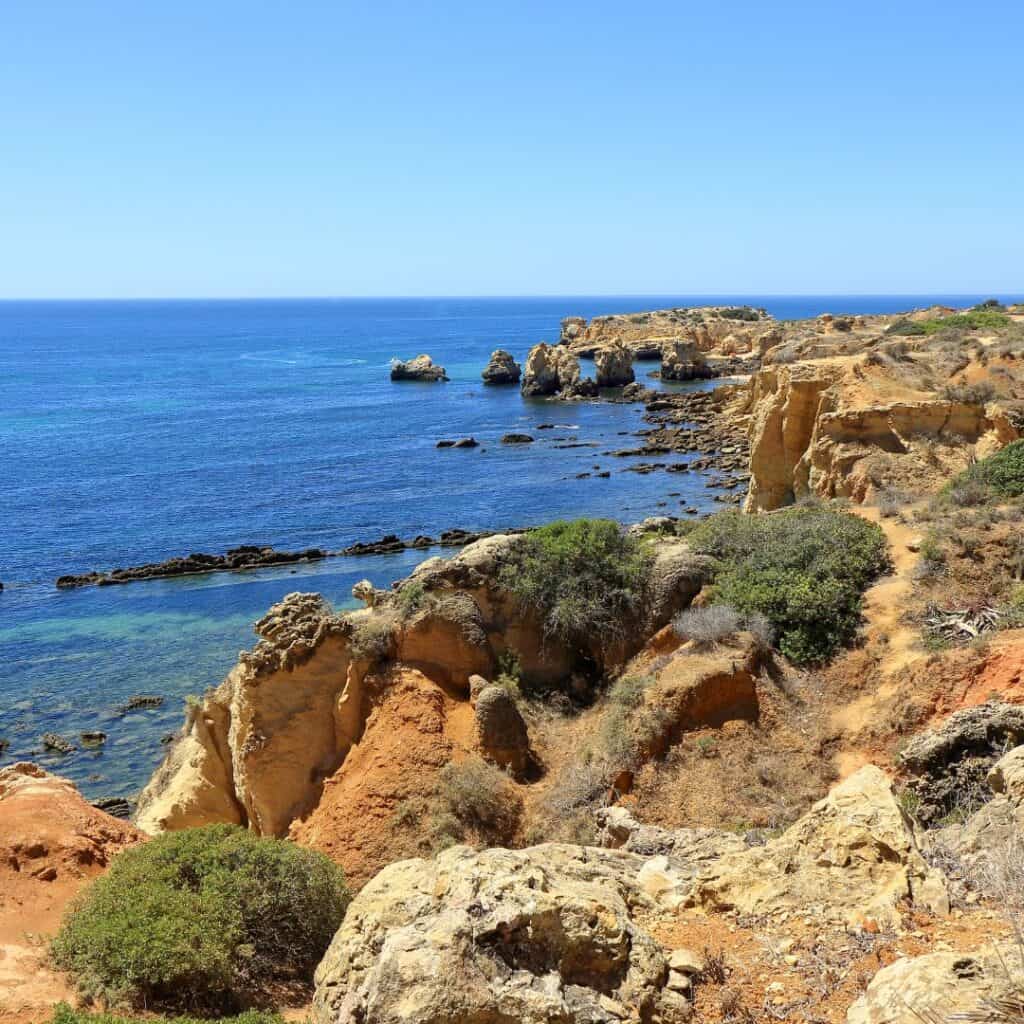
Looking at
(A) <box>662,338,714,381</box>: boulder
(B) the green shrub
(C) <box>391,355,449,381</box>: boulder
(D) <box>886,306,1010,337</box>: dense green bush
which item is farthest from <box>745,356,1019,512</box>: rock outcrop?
(C) <box>391,355,449,381</box>: boulder

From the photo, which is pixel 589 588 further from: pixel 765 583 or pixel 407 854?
pixel 407 854

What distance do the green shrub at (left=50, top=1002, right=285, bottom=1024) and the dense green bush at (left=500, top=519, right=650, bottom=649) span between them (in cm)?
917

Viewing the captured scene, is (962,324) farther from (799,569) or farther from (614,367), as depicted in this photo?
(614,367)

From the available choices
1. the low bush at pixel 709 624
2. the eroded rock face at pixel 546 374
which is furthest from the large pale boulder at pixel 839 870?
the eroded rock face at pixel 546 374

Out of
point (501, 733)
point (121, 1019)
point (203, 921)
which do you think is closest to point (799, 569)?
point (501, 733)

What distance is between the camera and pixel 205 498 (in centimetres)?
5722

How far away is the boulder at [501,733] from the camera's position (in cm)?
1565

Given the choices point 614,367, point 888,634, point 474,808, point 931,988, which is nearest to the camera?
point 931,988

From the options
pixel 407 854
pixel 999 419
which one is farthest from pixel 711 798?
pixel 999 419

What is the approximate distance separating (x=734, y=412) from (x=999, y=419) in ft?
160

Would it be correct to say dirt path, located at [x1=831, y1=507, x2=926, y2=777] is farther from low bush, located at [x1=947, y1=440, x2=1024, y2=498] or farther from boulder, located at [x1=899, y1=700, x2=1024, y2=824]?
low bush, located at [x1=947, y1=440, x2=1024, y2=498]

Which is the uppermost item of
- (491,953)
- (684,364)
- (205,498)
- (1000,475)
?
(684,364)

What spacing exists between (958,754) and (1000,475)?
449 inches

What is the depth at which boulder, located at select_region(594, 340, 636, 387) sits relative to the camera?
9706cm
